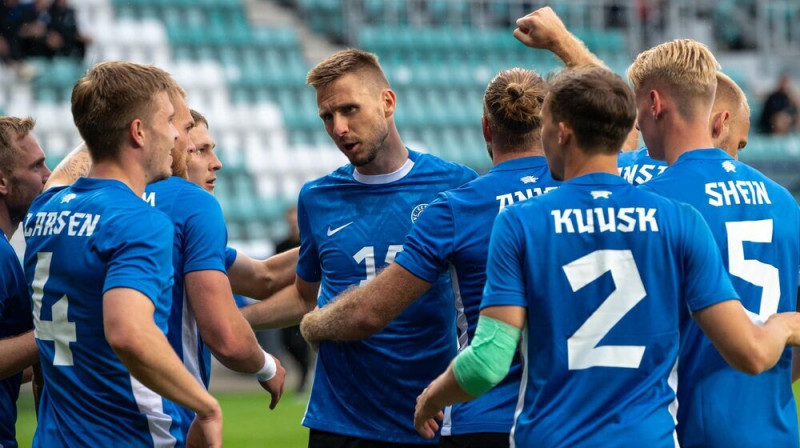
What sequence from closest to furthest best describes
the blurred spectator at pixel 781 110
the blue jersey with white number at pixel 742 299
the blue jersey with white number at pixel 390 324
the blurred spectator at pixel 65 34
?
the blue jersey with white number at pixel 742 299 → the blue jersey with white number at pixel 390 324 → the blurred spectator at pixel 65 34 → the blurred spectator at pixel 781 110

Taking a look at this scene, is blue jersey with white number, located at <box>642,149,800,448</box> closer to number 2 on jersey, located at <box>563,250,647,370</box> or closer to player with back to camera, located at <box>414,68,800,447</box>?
player with back to camera, located at <box>414,68,800,447</box>

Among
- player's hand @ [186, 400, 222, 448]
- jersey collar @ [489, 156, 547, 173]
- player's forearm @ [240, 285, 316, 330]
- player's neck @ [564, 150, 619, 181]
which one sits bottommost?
player's forearm @ [240, 285, 316, 330]

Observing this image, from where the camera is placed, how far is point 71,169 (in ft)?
14.5

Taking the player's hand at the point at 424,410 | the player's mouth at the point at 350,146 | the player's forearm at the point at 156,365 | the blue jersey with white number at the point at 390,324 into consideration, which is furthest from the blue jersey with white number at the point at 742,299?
the player's forearm at the point at 156,365

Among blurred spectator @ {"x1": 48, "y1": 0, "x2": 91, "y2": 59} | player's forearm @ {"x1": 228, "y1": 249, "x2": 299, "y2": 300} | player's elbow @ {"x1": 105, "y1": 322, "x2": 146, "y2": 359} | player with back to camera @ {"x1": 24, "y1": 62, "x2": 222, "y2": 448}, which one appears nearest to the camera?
player's elbow @ {"x1": 105, "y1": 322, "x2": 146, "y2": 359}

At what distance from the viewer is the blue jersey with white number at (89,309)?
3.46 metres

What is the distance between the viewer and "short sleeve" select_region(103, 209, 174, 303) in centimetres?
333

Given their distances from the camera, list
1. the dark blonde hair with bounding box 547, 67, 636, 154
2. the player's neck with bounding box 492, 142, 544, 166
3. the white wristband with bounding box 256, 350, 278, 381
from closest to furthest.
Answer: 1. the dark blonde hair with bounding box 547, 67, 636, 154
2. the player's neck with bounding box 492, 142, 544, 166
3. the white wristband with bounding box 256, 350, 278, 381

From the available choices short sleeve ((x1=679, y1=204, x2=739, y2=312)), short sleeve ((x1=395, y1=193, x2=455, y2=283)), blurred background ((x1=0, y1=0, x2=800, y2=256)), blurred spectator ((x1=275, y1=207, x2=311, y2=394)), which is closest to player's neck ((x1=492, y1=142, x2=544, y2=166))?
short sleeve ((x1=395, y1=193, x2=455, y2=283))

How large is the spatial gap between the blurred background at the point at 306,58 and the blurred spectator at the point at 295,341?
87 centimetres

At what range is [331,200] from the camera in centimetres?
481

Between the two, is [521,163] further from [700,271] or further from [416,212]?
[700,271]

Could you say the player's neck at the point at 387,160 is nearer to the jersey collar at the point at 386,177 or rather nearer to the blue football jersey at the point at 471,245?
the jersey collar at the point at 386,177

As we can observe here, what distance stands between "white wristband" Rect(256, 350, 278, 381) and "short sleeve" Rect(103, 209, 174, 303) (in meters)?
0.76
